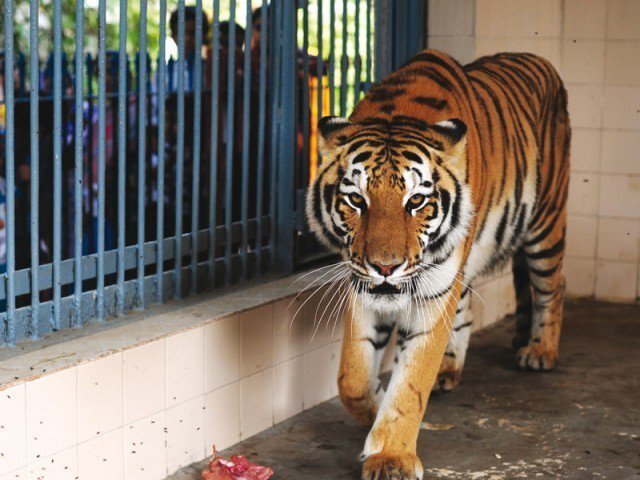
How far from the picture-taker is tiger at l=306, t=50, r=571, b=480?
3818 millimetres

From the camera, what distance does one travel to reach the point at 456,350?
5156 mm

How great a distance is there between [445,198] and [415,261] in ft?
0.98

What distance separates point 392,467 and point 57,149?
1.53 m

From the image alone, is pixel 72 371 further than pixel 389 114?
No

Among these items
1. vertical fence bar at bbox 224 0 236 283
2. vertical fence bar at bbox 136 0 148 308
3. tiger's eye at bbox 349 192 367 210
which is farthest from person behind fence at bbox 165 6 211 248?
tiger's eye at bbox 349 192 367 210

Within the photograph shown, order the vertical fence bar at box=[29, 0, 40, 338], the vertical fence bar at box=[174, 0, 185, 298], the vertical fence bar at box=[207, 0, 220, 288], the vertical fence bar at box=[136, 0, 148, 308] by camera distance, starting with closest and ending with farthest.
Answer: the vertical fence bar at box=[29, 0, 40, 338]
the vertical fence bar at box=[136, 0, 148, 308]
the vertical fence bar at box=[174, 0, 185, 298]
the vertical fence bar at box=[207, 0, 220, 288]

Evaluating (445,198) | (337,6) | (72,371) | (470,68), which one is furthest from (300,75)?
(72,371)

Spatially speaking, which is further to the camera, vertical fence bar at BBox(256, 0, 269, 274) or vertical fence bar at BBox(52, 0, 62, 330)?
vertical fence bar at BBox(256, 0, 269, 274)

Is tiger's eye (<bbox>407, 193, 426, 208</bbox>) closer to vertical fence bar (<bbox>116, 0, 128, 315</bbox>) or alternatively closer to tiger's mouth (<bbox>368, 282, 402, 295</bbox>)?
tiger's mouth (<bbox>368, 282, 402, 295</bbox>)

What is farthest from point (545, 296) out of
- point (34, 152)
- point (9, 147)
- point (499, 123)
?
point (9, 147)

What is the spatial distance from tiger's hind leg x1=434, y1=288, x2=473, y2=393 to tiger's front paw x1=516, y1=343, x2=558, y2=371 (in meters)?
0.38

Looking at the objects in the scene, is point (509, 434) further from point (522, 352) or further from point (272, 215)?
point (272, 215)

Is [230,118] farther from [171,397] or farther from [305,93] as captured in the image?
[171,397]

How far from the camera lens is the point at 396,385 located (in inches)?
158
